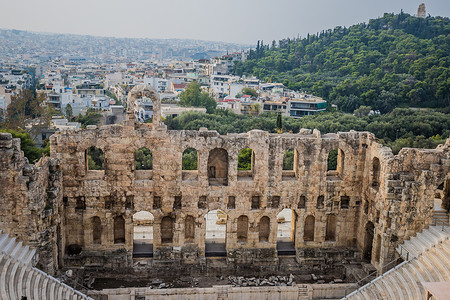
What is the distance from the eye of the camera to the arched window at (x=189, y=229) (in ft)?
93.6

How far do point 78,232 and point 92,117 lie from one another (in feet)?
187

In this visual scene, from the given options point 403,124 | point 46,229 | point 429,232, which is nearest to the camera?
point 46,229

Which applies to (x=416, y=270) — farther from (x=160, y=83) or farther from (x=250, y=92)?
(x=160, y=83)

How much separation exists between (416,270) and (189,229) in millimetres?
12665

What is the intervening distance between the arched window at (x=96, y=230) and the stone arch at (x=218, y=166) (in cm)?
696

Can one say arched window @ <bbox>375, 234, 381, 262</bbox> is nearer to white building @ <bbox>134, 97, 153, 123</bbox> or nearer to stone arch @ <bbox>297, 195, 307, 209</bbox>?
stone arch @ <bbox>297, 195, 307, 209</bbox>

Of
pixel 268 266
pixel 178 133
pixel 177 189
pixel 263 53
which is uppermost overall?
pixel 263 53

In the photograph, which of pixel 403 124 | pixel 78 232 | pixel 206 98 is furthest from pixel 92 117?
pixel 78 232

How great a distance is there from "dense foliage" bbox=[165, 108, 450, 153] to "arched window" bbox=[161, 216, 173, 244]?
25.2 metres

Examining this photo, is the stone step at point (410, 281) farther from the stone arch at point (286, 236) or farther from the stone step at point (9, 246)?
the stone step at point (9, 246)

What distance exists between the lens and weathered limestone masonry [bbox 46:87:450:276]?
26.3 m

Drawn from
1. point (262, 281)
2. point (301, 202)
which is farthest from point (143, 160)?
point (262, 281)

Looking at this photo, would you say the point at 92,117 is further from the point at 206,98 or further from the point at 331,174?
the point at 331,174

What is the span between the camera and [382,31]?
129 metres
